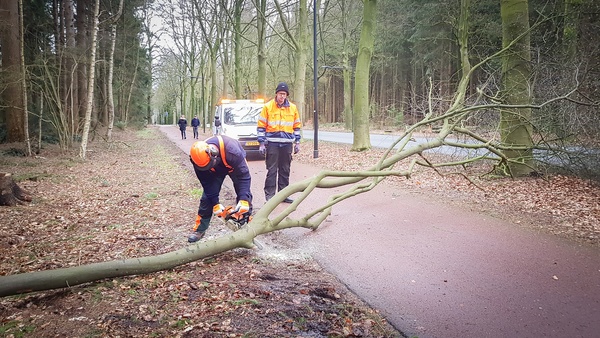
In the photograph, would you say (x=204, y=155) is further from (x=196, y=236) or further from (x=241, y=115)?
(x=241, y=115)

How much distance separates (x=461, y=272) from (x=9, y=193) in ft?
24.7

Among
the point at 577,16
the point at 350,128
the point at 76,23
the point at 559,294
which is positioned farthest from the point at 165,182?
the point at 350,128

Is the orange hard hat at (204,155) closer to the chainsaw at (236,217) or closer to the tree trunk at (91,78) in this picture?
the chainsaw at (236,217)

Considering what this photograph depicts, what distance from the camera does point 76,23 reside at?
1952 cm

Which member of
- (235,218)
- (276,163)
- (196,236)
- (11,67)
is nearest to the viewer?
(235,218)

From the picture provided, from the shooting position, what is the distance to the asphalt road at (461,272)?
3201 millimetres

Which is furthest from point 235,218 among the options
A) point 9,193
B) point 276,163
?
point 9,193

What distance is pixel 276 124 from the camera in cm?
704

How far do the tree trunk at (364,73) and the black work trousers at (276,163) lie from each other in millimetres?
8469

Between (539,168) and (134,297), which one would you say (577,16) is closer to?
(539,168)

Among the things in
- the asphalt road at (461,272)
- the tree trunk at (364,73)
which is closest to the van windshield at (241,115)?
the tree trunk at (364,73)

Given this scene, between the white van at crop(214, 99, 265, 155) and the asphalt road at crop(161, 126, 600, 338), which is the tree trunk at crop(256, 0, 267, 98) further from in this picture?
the asphalt road at crop(161, 126, 600, 338)

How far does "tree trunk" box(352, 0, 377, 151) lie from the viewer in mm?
14773

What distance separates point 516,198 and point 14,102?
15815 mm
